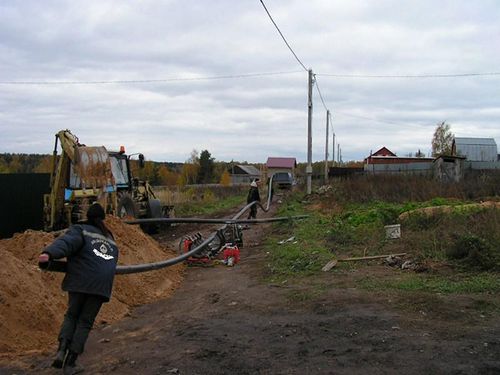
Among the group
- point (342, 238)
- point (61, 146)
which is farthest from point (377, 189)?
point (61, 146)

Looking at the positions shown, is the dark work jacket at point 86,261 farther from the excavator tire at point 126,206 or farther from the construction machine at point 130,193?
the excavator tire at point 126,206

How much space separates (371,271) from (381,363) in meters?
4.80

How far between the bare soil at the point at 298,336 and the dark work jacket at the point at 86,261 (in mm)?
863

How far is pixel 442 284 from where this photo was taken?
8430mm

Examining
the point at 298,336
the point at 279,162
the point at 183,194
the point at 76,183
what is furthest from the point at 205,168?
the point at 298,336

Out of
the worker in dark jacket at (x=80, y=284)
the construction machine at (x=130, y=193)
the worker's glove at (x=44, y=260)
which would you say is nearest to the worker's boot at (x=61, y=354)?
the worker in dark jacket at (x=80, y=284)

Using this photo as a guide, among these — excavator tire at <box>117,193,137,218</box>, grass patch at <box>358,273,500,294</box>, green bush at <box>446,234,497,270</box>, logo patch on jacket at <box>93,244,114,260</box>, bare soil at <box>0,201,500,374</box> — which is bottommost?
bare soil at <box>0,201,500,374</box>

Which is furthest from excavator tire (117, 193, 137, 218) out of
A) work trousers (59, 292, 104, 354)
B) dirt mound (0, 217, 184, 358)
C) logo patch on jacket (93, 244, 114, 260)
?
work trousers (59, 292, 104, 354)

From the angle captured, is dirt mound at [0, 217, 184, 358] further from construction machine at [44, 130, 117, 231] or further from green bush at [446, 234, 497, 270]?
green bush at [446, 234, 497, 270]

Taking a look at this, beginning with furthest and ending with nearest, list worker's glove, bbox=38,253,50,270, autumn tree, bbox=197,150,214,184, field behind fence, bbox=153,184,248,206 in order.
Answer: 1. autumn tree, bbox=197,150,214,184
2. field behind fence, bbox=153,184,248,206
3. worker's glove, bbox=38,253,50,270

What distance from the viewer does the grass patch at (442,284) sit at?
8055mm

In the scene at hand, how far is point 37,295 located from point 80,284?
7.37ft

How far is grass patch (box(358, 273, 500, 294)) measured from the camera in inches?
317

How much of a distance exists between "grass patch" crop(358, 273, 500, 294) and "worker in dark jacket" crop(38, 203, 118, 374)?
4.51 m
